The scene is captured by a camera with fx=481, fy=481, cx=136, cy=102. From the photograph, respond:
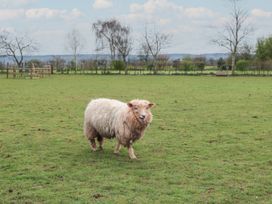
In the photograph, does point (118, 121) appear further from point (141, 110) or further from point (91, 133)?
point (91, 133)

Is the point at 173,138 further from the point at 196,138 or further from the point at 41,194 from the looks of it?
the point at 41,194

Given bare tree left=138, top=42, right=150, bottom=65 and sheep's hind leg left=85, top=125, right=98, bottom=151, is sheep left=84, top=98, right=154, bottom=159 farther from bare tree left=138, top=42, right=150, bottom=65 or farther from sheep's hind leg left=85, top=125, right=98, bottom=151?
bare tree left=138, top=42, right=150, bottom=65

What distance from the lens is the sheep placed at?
934 centimetres

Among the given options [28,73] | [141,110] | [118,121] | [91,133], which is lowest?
[28,73]

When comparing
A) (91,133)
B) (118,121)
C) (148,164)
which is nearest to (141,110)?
(118,121)

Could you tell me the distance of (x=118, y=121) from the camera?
955 centimetres

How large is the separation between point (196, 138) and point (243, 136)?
1266 millimetres

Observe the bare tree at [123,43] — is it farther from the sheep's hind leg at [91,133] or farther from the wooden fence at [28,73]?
the sheep's hind leg at [91,133]

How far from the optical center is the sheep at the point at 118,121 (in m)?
9.34

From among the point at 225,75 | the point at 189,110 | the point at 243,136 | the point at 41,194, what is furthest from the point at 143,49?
the point at 41,194

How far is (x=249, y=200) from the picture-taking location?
22.4 feet

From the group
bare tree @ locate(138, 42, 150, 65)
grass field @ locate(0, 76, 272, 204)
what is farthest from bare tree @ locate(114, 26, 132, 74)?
grass field @ locate(0, 76, 272, 204)

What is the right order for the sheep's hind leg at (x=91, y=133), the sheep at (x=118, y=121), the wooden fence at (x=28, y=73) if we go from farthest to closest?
1. the wooden fence at (x=28, y=73)
2. the sheep's hind leg at (x=91, y=133)
3. the sheep at (x=118, y=121)

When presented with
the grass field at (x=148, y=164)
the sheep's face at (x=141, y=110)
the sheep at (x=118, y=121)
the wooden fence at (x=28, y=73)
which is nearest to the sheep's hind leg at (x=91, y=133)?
the sheep at (x=118, y=121)
